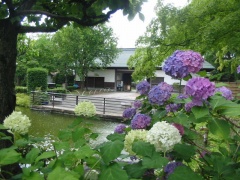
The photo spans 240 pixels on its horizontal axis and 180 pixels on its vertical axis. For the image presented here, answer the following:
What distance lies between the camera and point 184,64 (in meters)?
1.22

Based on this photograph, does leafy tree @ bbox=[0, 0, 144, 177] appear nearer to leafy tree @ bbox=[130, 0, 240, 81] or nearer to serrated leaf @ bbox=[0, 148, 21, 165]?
serrated leaf @ bbox=[0, 148, 21, 165]

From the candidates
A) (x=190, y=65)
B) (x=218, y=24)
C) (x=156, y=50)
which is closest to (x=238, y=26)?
(x=218, y=24)

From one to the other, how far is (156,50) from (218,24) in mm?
2517

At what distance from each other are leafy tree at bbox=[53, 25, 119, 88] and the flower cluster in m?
19.4

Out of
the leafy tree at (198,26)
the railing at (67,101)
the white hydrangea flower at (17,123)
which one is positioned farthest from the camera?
the railing at (67,101)

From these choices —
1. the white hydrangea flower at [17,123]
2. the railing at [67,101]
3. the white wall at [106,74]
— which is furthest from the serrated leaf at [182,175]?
the white wall at [106,74]

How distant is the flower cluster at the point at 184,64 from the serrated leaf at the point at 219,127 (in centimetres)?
34

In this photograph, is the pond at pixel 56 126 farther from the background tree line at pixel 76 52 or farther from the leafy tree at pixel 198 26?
the background tree line at pixel 76 52

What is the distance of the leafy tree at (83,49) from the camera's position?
20719 mm

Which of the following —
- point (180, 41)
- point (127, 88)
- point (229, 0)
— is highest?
point (229, 0)

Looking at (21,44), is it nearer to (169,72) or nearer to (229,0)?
(229,0)

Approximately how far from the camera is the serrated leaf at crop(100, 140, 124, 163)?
2.93 feet

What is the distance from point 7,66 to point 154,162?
4.62 ft

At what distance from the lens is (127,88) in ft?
87.5
